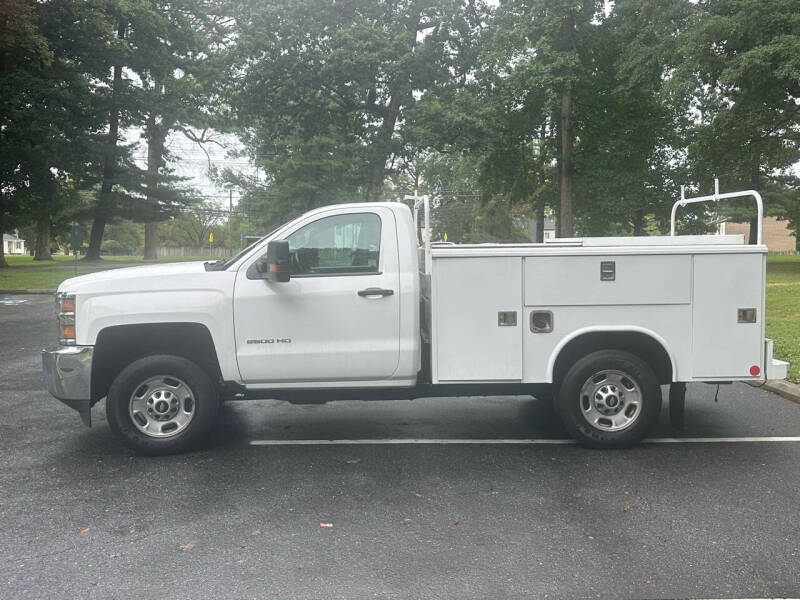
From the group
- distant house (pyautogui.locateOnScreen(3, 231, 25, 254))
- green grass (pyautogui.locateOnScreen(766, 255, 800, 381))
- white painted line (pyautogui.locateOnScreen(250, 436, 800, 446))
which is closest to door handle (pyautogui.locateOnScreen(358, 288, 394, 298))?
white painted line (pyautogui.locateOnScreen(250, 436, 800, 446))

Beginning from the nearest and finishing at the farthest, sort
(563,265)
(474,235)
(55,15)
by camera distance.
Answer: (563,265), (55,15), (474,235)

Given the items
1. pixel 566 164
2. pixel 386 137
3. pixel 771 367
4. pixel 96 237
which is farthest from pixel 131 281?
pixel 96 237

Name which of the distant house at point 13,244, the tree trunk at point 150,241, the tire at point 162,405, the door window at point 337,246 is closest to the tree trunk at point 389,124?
the tree trunk at point 150,241

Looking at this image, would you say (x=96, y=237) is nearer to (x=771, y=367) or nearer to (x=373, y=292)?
(x=373, y=292)

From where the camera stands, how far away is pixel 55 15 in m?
32.5

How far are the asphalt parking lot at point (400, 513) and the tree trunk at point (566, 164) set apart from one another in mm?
23783

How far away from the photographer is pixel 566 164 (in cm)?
3119

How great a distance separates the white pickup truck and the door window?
0.04 ft

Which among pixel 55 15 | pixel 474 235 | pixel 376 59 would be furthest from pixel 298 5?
pixel 474 235

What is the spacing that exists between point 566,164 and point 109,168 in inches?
→ 1101

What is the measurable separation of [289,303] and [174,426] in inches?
54.9

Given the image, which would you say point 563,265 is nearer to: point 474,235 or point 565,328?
point 565,328

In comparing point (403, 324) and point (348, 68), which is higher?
point (348, 68)

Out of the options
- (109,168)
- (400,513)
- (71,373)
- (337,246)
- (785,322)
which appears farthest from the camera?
(109,168)
